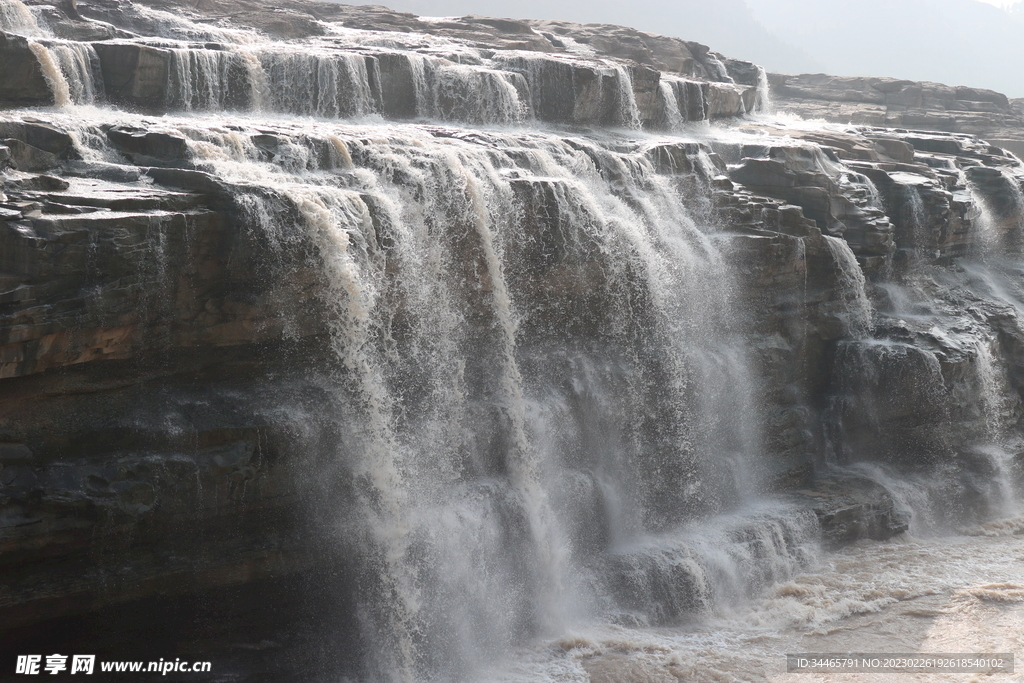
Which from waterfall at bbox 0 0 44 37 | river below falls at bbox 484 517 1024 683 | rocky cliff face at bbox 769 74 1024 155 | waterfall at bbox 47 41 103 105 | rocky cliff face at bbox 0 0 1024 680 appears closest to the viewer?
rocky cliff face at bbox 0 0 1024 680

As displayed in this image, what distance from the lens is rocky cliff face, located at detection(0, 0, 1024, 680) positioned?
1038 cm

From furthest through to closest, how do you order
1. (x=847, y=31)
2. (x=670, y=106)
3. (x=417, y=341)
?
1. (x=847, y=31)
2. (x=670, y=106)
3. (x=417, y=341)

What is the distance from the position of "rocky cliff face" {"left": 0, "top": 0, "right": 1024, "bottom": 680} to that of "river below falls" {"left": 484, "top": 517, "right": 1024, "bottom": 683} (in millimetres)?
571

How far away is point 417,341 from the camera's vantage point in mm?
12891

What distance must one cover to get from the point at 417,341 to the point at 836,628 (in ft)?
23.5

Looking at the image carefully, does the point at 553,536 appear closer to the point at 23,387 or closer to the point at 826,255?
the point at 23,387

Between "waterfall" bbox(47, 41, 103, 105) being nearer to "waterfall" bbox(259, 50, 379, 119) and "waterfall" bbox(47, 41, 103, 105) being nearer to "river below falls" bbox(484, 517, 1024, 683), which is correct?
"waterfall" bbox(259, 50, 379, 119)

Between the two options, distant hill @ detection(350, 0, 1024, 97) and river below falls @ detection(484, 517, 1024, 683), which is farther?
distant hill @ detection(350, 0, 1024, 97)

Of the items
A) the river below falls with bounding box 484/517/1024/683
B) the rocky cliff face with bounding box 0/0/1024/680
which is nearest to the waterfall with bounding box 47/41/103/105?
the rocky cliff face with bounding box 0/0/1024/680

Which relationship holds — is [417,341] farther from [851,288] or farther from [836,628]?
[851,288]

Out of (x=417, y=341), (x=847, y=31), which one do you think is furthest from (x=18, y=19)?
(x=847, y=31)

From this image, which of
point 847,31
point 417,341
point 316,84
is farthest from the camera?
point 847,31

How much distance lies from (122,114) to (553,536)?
9657 millimetres

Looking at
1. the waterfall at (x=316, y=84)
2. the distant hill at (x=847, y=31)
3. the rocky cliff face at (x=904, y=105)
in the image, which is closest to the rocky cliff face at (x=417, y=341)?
the waterfall at (x=316, y=84)
